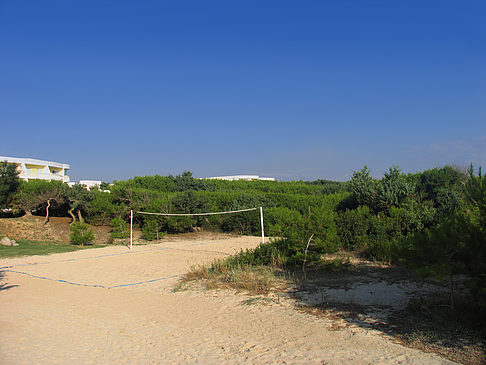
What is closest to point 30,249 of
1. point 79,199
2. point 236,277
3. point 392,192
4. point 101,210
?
point 79,199

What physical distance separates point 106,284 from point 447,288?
776 cm

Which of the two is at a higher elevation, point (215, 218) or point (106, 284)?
point (215, 218)

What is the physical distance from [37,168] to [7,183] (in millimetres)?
40993

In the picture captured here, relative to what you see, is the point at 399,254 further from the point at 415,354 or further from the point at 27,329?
the point at 27,329

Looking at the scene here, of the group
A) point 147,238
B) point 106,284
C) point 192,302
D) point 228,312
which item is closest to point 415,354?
point 228,312

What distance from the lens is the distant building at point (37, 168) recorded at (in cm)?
5631

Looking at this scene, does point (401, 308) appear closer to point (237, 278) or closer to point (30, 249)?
point (237, 278)

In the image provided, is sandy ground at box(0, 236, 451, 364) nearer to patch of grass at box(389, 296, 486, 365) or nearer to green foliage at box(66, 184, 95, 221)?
patch of grass at box(389, 296, 486, 365)

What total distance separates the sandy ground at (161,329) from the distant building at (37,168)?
167ft

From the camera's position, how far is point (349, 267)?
9875 mm

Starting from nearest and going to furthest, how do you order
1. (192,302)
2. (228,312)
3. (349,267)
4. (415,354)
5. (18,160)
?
(415,354) < (228,312) < (192,302) < (349,267) < (18,160)

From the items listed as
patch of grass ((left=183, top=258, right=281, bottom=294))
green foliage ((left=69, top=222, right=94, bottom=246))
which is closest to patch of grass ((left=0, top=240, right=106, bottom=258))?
green foliage ((left=69, top=222, right=94, bottom=246))

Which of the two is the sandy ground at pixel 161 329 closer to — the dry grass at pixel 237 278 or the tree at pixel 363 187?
the dry grass at pixel 237 278

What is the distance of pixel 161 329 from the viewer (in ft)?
20.2
